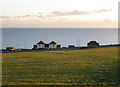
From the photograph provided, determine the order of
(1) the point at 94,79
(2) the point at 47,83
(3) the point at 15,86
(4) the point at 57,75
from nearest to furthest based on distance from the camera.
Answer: (3) the point at 15,86 → (2) the point at 47,83 → (1) the point at 94,79 → (4) the point at 57,75

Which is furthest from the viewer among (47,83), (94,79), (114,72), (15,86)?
(114,72)

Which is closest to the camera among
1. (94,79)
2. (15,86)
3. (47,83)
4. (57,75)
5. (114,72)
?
(15,86)

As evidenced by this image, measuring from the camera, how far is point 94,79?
51.6 feet

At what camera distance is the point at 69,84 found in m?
14.2

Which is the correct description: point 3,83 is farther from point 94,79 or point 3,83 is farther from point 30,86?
point 94,79

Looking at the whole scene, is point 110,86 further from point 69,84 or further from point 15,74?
point 15,74

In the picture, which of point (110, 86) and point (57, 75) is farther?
point (57, 75)

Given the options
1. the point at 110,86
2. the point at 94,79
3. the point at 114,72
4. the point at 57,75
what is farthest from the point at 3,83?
the point at 114,72

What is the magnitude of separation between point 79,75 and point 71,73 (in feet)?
4.07

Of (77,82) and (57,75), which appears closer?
(77,82)

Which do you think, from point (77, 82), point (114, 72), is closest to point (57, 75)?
point (77, 82)

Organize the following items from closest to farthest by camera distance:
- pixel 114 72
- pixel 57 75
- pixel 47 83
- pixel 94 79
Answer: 1. pixel 47 83
2. pixel 94 79
3. pixel 57 75
4. pixel 114 72

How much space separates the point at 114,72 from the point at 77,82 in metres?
6.10

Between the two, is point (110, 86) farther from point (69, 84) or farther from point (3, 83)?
point (3, 83)
